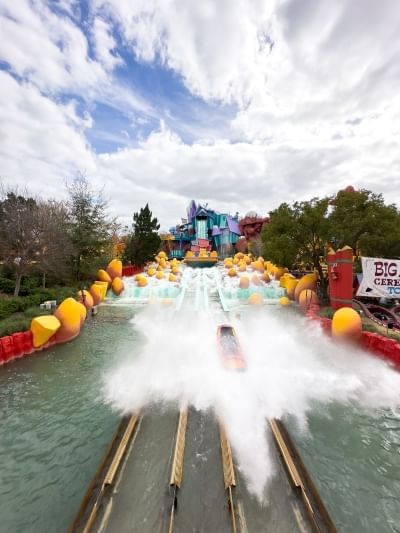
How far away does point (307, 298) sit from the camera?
52.0 feet

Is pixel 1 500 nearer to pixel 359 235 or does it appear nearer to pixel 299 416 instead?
pixel 299 416

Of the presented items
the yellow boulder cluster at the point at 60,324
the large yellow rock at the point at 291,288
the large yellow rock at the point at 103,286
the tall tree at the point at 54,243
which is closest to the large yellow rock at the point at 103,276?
the large yellow rock at the point at 103,286

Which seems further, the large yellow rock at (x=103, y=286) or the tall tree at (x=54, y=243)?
the large yellow rock at (x=103, y=286)

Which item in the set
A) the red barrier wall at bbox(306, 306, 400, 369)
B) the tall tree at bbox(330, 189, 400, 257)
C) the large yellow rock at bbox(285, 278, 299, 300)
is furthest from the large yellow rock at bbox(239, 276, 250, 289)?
the red barrier wall at bbox(306, 306, 400, 369)

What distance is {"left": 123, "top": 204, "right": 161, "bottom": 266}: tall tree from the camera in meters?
26.9

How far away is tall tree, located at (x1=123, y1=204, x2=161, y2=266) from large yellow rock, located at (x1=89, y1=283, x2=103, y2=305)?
364 inches

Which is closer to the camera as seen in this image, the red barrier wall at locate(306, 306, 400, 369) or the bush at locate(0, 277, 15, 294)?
the red barrier wall at locate(306, 306, 400, 369)

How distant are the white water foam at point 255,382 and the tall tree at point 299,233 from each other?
271 inches

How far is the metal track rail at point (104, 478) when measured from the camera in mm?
3322

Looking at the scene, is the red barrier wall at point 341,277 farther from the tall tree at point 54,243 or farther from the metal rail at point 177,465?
the tall tree at point 54,243

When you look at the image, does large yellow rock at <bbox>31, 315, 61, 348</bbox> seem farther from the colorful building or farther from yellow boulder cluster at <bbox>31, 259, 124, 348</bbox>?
the colorful building

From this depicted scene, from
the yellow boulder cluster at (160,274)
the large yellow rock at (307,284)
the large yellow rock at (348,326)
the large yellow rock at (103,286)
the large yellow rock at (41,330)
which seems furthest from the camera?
the yellow boulder cluster at (160,274)

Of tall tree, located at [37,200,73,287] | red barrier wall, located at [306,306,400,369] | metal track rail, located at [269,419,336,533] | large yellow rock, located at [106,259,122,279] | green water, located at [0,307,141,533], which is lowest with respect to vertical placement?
green water, located at [0,307,141,533]

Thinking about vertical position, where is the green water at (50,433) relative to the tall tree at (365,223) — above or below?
below
